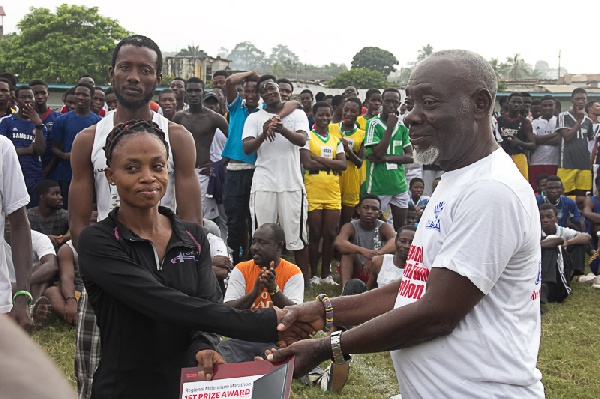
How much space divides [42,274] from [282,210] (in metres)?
2.70

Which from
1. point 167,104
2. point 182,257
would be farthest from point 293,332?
point 167,104

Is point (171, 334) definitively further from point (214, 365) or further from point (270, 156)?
point (270, 156)

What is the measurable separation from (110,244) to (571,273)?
7868mm

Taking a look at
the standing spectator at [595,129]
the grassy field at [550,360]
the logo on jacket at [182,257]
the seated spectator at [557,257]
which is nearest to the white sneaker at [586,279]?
the seated spectator at [557,257]

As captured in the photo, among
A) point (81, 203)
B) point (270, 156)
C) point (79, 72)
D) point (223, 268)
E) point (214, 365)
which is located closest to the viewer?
point (214, 365)

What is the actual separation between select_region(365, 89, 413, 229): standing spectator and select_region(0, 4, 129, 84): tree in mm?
47619

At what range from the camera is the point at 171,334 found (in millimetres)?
2783

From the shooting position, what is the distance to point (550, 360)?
6395 mm

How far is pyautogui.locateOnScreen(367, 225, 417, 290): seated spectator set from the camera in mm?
7414

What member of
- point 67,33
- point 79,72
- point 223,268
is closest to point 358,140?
point 223,268

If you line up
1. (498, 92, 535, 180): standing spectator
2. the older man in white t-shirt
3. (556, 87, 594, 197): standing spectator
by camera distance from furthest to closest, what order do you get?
(556, 87, 594, 197): standing spectator → (498, 92, 535, 180): standing spectator → the older man in white t-shirt

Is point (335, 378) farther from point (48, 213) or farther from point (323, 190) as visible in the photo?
point (48, 213)

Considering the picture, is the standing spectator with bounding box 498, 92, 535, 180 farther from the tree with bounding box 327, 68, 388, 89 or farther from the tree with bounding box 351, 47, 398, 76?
the tree with bounding box 351, 47, 398, 76

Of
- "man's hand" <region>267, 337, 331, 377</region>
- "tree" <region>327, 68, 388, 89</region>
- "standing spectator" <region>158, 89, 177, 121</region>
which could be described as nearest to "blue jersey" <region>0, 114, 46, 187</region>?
"standing spectator" <region>158, 89, 177, 121</region>
